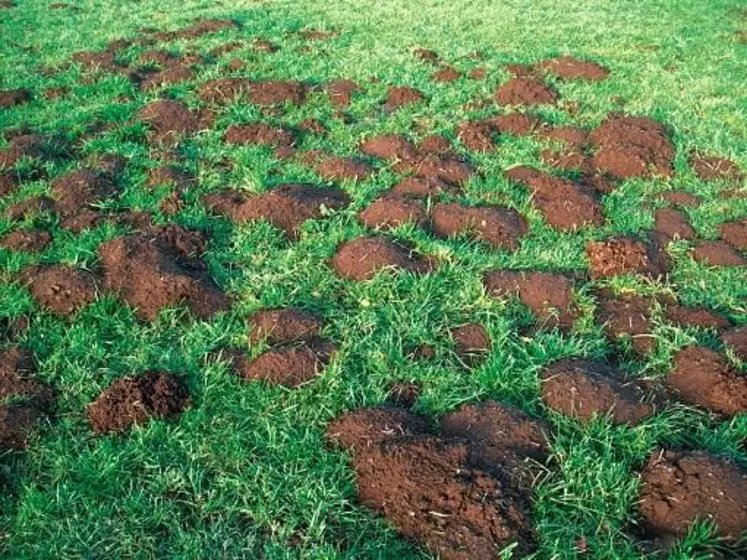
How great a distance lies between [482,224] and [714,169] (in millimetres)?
2079

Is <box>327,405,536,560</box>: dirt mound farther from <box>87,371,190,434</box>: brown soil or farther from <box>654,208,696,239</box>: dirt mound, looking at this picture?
<box>654,208,696,239</box>: dirt mound

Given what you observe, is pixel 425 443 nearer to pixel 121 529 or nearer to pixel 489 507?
pixel 489 507

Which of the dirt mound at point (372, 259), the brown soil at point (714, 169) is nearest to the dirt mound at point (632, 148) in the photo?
the brown soil at point (714, 169)

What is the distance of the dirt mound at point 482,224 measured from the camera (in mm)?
4223

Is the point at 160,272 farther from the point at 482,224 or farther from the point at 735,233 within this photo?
the point at 735,233

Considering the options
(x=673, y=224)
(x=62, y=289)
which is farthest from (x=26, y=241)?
(x=673, y=224)

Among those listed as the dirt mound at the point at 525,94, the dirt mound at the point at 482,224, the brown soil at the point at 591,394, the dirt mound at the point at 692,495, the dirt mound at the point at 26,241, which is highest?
the dirt mound at the point at 525,94

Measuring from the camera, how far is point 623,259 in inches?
156


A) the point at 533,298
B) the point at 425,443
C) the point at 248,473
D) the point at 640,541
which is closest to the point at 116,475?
the point at 248,473

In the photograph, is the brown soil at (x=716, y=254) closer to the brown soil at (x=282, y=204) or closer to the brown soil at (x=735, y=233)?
the brown soil at (x=735, y=233)

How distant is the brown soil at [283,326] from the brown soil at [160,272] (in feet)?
0.89

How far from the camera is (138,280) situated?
370cm

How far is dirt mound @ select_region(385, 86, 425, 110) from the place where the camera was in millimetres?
6121

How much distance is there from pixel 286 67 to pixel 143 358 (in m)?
4.41
